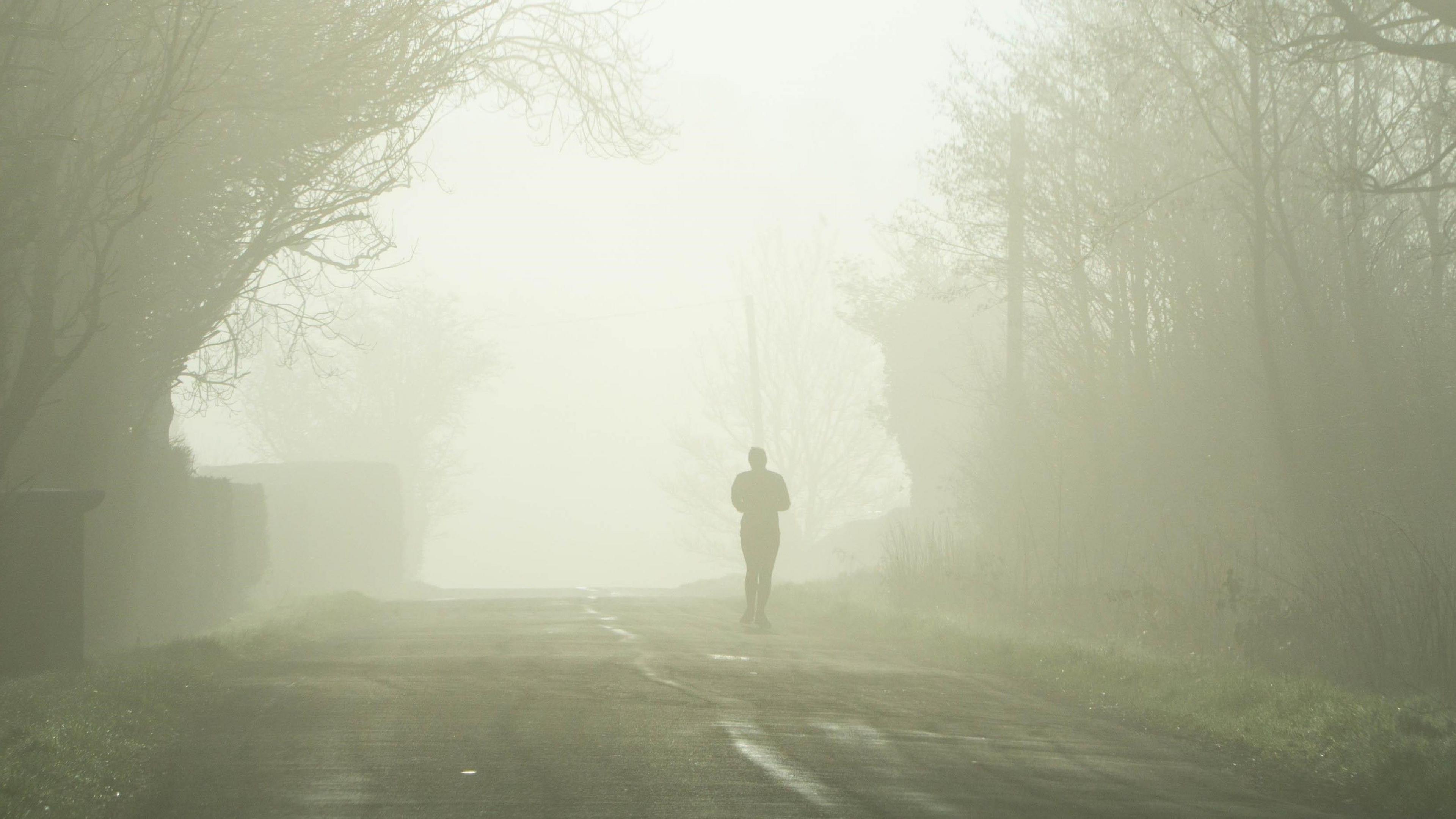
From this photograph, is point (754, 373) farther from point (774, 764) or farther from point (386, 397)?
point (774, 764)

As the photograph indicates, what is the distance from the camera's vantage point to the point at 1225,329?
634 inches

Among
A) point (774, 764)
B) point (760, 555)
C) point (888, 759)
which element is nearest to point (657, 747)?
point (774, 764)

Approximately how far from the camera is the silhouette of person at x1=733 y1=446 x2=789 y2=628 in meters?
15.8

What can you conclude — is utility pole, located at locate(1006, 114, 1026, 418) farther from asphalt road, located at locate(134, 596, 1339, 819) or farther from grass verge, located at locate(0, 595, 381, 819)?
grass verge, located at locate(0, 595, 381, 819)

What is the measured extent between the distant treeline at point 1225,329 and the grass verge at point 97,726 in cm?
838

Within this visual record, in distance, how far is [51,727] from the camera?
271 inches

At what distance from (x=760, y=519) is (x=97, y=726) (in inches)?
371

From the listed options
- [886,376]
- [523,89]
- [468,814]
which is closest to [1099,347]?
[523,89]

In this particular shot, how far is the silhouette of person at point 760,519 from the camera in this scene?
15.8 m

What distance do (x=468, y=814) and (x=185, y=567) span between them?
36.7ft

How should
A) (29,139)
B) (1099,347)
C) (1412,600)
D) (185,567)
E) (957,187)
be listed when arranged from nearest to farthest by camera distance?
(29,139) → (1412,600) → (185,567) → (1099,347) → (957,187)

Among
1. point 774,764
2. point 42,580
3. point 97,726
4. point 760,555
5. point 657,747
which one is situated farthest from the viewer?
point 760,555

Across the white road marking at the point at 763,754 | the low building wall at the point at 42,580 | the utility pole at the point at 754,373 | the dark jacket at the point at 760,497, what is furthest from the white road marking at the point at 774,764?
the utility pole at the point at 754,373

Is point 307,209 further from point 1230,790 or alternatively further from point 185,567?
point 1230,790
